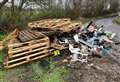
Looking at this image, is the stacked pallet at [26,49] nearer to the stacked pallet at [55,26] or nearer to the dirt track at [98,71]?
the stacked pallet at [55,26]

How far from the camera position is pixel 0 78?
5.16 meters

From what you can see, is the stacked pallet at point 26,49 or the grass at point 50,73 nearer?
the grass at point 50,73

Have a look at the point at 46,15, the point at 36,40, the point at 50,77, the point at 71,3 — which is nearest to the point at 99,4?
the point at 71,3

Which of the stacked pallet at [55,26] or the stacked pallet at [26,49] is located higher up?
the stacked pallet at [55,26]

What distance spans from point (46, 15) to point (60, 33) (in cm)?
423

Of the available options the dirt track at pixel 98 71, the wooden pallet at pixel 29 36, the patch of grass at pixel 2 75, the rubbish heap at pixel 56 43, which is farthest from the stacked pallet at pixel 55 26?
the patch of grass at pixel 2 75

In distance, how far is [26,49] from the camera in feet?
19.2

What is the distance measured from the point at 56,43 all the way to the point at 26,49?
1.13m

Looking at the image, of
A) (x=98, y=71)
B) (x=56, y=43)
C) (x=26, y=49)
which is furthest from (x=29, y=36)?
(x=98, y=71)

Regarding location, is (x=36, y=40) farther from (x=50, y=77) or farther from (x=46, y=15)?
(x=46, y=15)

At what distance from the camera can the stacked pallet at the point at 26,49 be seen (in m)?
5.64

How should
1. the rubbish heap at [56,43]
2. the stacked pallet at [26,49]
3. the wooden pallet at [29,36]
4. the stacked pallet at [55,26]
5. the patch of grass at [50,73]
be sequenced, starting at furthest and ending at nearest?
the stacked pallet at [55,26]
the wooden pallet at [29,36]
the rubbish heap at [56,43]
the stacked pallet at [26,49]
the patch of grass at [50,73]

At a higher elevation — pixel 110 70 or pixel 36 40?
pixel 36 40

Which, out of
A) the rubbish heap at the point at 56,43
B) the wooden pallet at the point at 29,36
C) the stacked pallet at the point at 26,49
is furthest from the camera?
the wooden pallet at the point at 29,36
